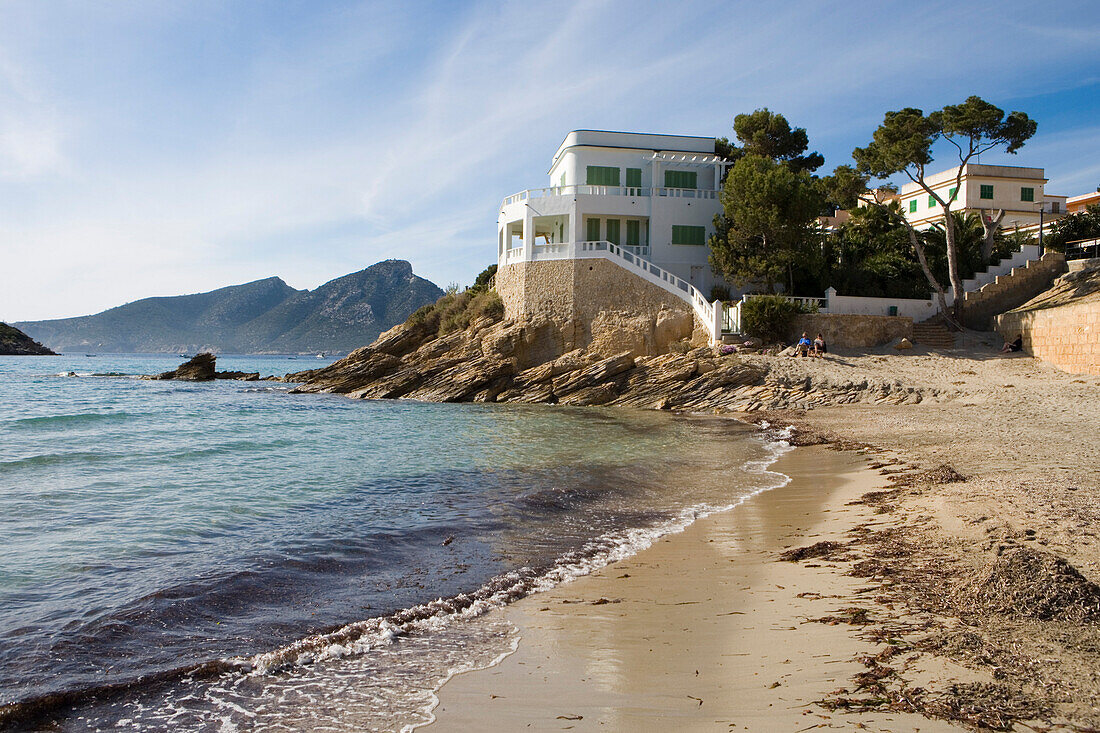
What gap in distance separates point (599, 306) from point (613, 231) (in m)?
4.94

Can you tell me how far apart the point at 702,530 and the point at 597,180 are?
31868mm

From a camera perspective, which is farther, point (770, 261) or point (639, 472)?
point (770, 261)

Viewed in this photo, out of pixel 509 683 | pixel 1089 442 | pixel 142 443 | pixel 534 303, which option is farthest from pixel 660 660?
pixel 534 303

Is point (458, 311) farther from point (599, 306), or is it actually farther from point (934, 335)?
point (934, 335)

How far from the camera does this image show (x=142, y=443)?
17.6 metres

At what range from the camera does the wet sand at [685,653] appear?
3732 mm

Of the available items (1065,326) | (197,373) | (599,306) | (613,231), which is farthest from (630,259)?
(197,373)

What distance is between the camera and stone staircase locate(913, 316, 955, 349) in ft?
93.0

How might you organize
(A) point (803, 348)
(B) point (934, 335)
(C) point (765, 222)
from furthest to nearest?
(C) point (765, 222), (B) point (934, 335), (A) point (803, 348)

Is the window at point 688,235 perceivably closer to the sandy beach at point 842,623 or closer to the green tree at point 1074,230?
the green tree at point 1074,230

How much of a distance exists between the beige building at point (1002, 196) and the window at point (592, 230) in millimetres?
22124

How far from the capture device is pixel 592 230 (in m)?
37.4

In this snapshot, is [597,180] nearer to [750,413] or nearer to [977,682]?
[750,413]

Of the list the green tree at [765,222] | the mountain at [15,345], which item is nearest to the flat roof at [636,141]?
the green tree at [765,222]
